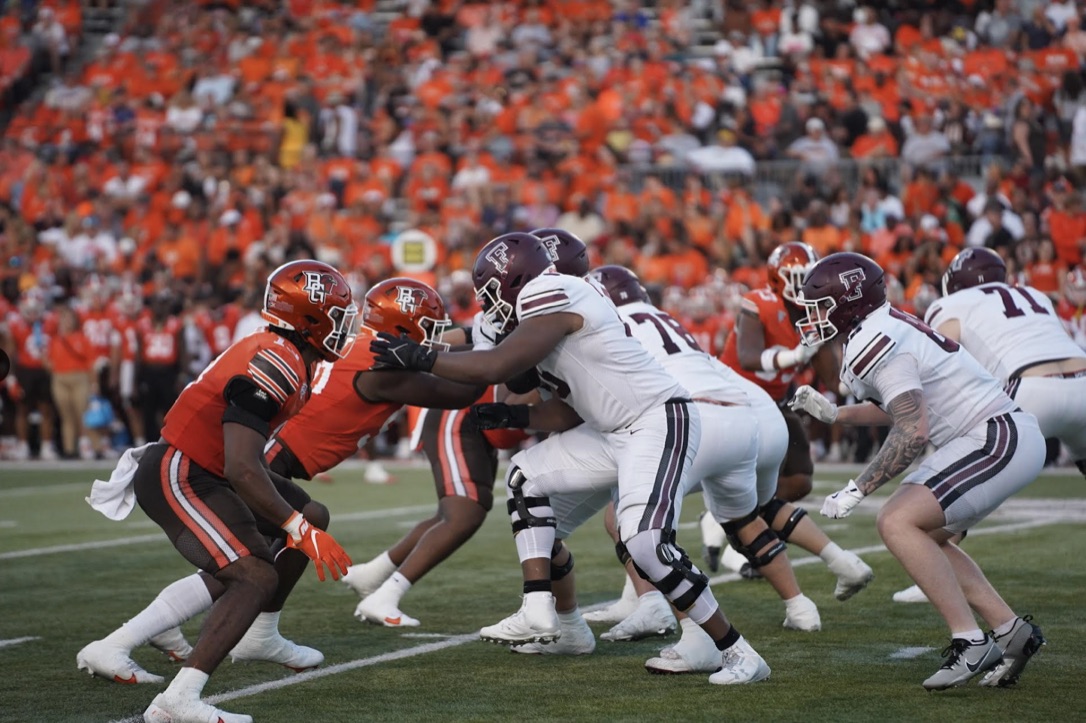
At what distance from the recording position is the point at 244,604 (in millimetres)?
5031

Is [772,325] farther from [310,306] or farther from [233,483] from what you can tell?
[233,483]

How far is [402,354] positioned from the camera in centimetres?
521

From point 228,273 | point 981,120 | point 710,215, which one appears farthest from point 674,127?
point 228,273

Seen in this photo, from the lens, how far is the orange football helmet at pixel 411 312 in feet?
20.9

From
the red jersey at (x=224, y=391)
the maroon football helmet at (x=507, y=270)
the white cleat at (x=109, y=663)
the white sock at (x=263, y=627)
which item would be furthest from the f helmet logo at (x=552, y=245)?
the white cleat at (x=109, y=663)

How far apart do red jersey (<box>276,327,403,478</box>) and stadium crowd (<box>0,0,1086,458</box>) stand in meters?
7.64

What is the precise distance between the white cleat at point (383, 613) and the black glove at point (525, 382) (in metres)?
1.50

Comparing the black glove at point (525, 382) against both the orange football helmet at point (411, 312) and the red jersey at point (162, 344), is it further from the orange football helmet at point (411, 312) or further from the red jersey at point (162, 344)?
the red jersey at point (162, 344)

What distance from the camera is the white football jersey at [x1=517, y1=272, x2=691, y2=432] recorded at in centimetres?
551

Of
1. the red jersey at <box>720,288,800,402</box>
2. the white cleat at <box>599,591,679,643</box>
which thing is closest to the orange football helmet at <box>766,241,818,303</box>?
the red jersey at <box>720,288,800,402</box>

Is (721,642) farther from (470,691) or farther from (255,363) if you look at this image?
(255,363)

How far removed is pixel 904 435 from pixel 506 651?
2007 millimetres

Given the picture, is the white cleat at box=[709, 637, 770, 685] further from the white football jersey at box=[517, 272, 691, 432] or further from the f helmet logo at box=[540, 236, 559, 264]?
the f helmet logo at box=[540, 236, 559, 264]

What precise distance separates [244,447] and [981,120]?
14098mm
